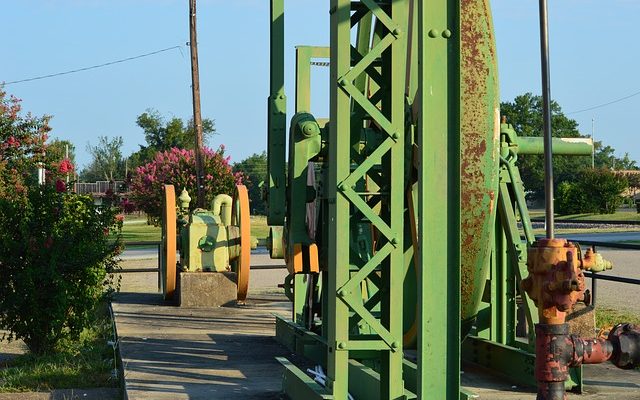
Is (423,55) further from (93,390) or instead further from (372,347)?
(93,390)

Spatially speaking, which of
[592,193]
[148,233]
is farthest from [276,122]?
[592,193]

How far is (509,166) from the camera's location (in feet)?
29.6

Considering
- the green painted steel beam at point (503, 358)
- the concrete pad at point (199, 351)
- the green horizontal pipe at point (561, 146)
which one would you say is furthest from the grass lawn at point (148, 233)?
the green painted steel beam at point (503, 358)

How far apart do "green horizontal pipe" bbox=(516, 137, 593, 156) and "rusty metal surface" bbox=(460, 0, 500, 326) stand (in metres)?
3.18

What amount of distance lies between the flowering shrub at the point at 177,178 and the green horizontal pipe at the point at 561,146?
2671 centimetres

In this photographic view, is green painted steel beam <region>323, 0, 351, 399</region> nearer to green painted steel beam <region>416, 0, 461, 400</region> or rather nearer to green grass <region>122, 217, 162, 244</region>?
green painted steel beam <region>416, 0, 461, 400</region>

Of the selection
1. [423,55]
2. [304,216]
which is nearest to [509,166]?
[304,216]

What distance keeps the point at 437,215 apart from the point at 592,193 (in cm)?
5326

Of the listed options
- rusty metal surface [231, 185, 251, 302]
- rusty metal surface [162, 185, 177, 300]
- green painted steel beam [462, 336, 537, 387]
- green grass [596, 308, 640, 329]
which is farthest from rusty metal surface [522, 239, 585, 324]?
rusty metal surface [162, 185, 177, 300]

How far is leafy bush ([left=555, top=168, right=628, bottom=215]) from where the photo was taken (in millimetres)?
55750

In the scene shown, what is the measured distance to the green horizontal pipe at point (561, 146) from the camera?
31.4ft

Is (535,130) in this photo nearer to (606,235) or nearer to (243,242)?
(606,235)

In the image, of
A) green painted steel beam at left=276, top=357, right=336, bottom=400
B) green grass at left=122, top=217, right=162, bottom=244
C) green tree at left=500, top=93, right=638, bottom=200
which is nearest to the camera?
green painted steel beam at left=276, top=357, right=336, bottom=400

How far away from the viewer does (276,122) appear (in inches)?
353
